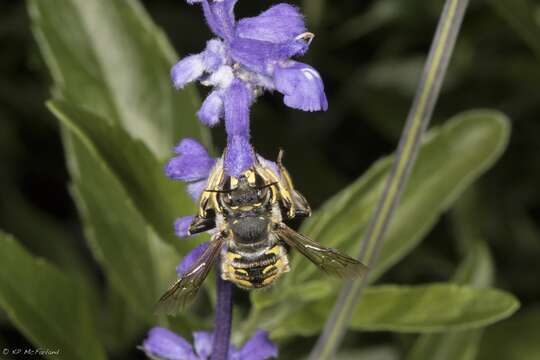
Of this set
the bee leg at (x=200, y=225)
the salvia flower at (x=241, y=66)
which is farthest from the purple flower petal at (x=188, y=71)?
the bee leg at (x=200, y=225)

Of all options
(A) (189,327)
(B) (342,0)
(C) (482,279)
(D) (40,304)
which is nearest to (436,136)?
(C) (482,279)

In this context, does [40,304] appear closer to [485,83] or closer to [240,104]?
[240,104]

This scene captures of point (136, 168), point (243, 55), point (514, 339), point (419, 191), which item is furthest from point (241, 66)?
point (514, 339)

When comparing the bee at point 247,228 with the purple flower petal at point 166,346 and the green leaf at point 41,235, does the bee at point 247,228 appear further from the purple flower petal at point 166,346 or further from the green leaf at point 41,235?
the green leaf at point 41,235

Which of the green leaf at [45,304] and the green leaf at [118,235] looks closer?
the green leaf at [45,304]

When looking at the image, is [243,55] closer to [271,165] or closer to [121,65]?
[271,165]

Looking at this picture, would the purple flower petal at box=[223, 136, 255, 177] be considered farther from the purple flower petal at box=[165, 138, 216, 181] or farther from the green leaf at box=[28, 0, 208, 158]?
the green leaf at box=[28, 0, 208, 158]
